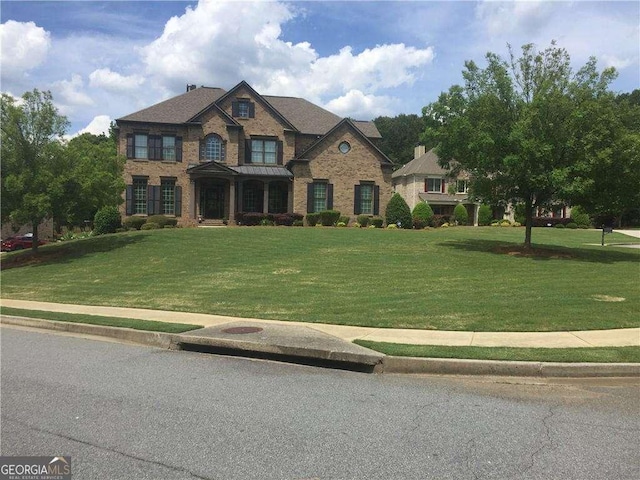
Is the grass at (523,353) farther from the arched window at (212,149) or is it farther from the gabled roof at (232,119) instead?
the gabled roof at (232,119)

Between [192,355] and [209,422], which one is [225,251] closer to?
[192,355]

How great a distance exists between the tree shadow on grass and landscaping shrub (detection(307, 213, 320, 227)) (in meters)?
11.5

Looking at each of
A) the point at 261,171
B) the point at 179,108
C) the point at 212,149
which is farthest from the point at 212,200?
the point at 179,108

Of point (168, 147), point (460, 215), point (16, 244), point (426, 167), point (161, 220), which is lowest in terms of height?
point (16, 244)

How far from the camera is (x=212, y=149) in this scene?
37.8 meters

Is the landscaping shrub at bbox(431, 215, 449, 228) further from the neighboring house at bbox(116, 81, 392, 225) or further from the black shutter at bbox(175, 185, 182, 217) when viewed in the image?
the black shutter at bbox(175, 185, 182, 217)

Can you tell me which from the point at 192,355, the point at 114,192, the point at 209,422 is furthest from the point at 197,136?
the point at 209,422

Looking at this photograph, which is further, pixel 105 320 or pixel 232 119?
pixel 232 119

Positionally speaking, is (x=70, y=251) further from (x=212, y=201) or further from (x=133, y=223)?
(x=212, y=201)

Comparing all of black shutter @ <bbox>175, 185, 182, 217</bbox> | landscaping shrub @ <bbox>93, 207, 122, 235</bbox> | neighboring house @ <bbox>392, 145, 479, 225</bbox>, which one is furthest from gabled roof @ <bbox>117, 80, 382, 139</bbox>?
neighboring house @ <bbox>392, 145, 479, 225</bbox>

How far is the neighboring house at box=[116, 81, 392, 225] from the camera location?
36.8 metres

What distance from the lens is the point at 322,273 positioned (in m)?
16.9

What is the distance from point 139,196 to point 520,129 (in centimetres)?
2700

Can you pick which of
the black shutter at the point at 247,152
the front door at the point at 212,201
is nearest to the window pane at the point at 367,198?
the black shutter at the point at 247,152
